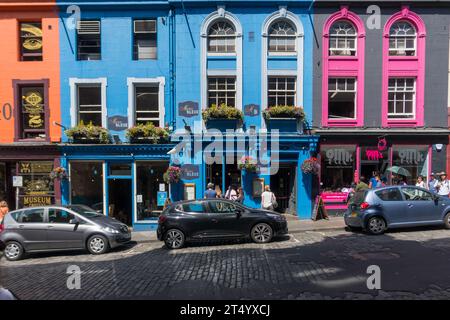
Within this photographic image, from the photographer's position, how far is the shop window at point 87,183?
1513 centimetres

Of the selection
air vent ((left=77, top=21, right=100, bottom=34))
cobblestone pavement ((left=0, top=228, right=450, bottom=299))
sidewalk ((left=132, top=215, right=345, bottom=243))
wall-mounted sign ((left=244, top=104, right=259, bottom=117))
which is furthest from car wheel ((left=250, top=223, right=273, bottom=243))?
air vent ((left=77, top=21, right=100, bottom=34))

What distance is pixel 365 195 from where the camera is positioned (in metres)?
11.4

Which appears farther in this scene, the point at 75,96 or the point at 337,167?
the point at 337,167

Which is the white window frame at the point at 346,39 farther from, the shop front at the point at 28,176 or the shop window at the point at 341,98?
the shop front at the point at 28,176

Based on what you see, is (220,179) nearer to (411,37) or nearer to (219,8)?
(219,8)

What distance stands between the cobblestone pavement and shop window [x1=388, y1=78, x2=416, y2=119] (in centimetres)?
611

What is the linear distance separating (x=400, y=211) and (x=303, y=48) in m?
7.80

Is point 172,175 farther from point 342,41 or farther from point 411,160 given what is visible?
point 411,160

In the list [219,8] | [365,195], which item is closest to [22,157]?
[219,8]

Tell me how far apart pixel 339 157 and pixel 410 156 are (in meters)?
3.05

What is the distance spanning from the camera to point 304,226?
1322 centimetres

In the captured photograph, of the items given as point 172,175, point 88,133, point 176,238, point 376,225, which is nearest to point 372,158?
point 376,225

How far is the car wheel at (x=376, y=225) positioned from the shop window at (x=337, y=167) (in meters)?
4.32

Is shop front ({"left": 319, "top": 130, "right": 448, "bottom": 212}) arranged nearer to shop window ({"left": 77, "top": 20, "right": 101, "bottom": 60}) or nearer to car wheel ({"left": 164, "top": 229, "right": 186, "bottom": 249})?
A: car wheel ({"left": 164, "top": 229, "right": 186, "bottom": 249})
